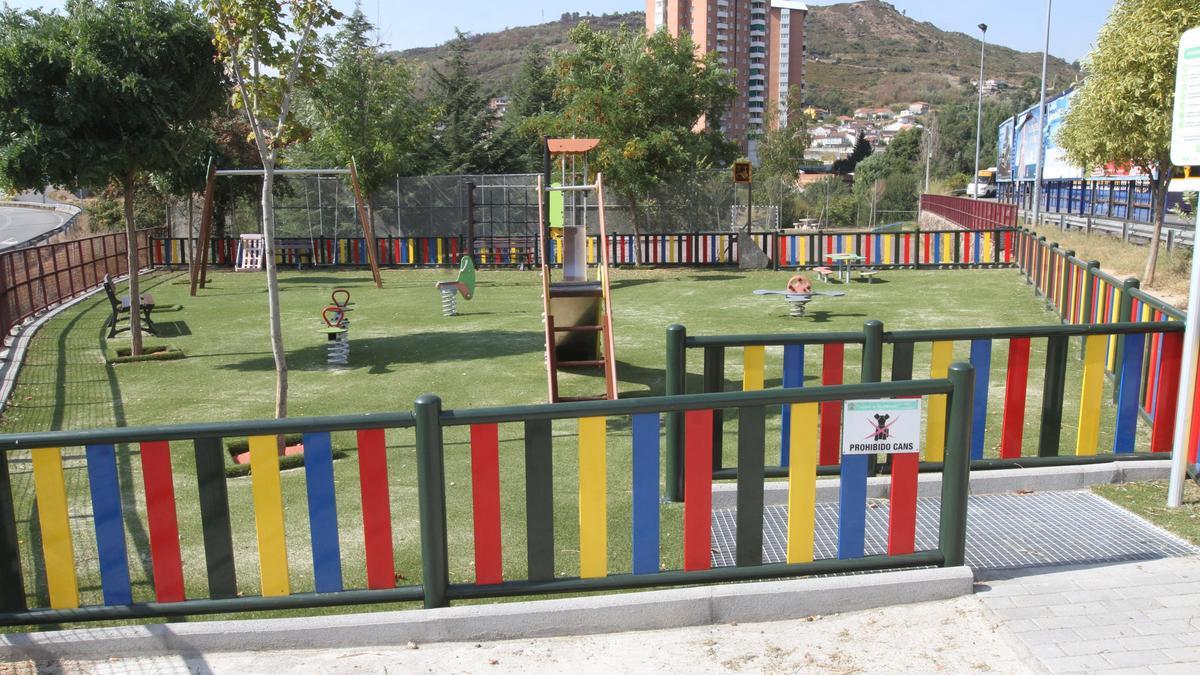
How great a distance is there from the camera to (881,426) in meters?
5.03

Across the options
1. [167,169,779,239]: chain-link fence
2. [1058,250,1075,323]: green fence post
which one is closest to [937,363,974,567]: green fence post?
[1058,250,1075,323]: green fence post

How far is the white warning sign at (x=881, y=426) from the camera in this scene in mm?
5000

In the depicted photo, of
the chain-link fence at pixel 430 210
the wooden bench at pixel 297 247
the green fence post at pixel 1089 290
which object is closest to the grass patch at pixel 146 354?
the green fence post at pixel 1089 290

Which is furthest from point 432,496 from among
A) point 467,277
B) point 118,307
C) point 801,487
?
point 467,277

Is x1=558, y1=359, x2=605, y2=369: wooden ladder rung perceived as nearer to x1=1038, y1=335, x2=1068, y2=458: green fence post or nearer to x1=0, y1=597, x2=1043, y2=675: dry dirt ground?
x1=1038, y1=335, x2=1068, y2=458: green fence post

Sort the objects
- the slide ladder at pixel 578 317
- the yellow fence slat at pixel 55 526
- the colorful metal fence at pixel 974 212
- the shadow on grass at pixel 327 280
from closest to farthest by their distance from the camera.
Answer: the yellow fence slat at pixel 55 526 < the slide ladder at pixel 578 317 < the shadow on grass at pixel 327 280 < the colorful metal fence at pixel 974 212

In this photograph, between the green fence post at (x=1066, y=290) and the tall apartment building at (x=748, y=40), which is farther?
the tall apartment building at (x=748, y=40)

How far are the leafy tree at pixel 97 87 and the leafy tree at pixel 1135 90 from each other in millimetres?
15056

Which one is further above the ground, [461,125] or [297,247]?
[461,125]

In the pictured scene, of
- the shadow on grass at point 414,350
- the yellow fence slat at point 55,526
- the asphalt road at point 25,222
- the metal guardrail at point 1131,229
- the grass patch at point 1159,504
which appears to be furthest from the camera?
the asphalt road at point 25,222

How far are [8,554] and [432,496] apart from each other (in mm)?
1927

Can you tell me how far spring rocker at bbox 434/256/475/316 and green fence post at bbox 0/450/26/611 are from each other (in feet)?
44.4

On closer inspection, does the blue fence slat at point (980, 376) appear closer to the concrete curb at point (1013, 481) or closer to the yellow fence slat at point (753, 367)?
the concrete curb at point (1013, 481)

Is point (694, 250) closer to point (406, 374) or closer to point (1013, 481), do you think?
point (406, 374)
